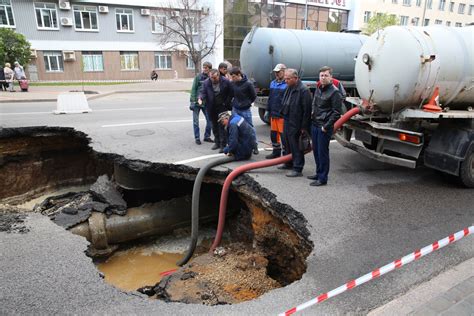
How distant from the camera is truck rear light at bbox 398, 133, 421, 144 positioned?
208 inches

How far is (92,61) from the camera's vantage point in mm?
29031

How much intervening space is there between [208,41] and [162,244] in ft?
94.5

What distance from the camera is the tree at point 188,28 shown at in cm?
2753

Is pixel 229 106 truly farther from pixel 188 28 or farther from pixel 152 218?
pixel 188 28

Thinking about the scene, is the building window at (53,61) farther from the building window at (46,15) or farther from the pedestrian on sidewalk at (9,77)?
the pedestrian on sidewalk at (9,77)

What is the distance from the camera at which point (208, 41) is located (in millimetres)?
32656

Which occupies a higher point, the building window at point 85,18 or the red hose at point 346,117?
the building window at point 85,18

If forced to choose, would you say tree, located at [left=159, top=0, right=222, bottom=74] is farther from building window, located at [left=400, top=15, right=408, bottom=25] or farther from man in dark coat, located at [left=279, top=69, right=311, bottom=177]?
building window, located at [left=400, top=15, right=408, bottom=25]

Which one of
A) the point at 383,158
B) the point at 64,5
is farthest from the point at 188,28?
the point at 383,158

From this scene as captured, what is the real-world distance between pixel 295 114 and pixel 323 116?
51 centimetres

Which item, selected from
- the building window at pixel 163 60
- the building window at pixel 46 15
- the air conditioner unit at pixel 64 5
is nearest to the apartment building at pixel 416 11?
the building window at pixel 163 60

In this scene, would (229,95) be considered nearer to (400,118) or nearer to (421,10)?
(400,118)

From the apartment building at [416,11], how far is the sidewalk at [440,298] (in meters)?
41.3

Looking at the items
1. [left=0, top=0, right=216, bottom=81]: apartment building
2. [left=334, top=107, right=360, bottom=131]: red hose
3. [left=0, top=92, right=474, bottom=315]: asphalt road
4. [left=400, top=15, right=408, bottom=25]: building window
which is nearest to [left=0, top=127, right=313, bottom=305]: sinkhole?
[left=0, top=92, right=474, bottom=315]: asphalt road
